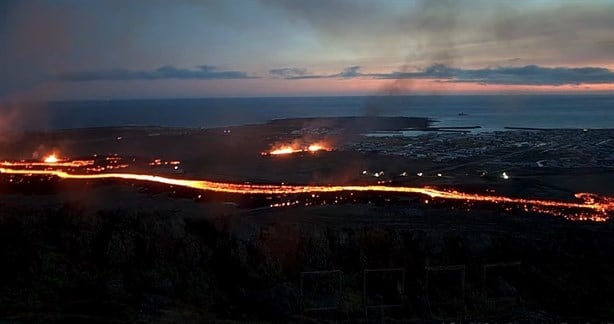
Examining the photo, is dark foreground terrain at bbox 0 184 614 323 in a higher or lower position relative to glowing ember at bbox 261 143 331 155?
lower

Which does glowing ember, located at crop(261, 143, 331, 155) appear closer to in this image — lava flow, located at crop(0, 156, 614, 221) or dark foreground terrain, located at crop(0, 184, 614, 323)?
lava flow, located at crop(0, 156, 614, 221)

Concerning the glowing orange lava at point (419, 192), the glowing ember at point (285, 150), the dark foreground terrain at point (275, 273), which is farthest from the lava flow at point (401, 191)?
the glowing ember at point (285, 150)

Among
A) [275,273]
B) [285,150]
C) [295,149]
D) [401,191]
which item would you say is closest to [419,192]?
[401,191]

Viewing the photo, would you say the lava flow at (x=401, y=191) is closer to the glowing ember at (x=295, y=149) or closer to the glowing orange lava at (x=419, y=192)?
the glowing orange lava at (x=419, y=192)

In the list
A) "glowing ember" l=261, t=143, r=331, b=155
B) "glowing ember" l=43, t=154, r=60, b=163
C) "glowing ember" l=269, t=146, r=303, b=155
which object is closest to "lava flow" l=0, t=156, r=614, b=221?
"glowing ember" l=43, t=154, r=60, b=163

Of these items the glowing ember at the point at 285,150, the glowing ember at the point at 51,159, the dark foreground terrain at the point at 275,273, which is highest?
the glowing ember at the point at 51,159

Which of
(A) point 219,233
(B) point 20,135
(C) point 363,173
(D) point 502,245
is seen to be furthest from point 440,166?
(B) point 20,135
